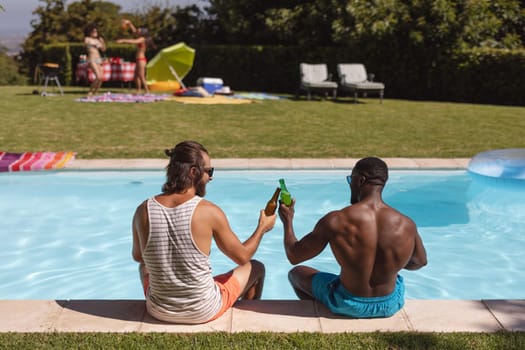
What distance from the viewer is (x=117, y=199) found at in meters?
8.73

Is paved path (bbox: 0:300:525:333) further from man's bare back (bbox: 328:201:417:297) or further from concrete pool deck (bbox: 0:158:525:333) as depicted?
man's bare back (bbox: 328:201:417:297)

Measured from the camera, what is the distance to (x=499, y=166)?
28.6 feet

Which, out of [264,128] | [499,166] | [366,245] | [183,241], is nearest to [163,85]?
[264,128]

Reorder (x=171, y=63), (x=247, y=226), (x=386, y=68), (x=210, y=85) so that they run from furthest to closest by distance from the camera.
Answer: (x=386, y=68)
(x=171, y=63)
(x=210, y=85)
(x=247, y=226)

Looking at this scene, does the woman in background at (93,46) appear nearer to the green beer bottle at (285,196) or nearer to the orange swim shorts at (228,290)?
the orange swim shorts at (228,290)

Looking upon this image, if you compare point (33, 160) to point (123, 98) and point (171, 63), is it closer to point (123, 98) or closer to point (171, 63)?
point (123, 98)

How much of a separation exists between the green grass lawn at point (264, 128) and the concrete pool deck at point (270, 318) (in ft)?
19.3

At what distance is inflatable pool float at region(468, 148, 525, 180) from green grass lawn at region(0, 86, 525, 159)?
125cm

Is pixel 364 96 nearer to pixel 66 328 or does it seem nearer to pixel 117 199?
pixel 117 199

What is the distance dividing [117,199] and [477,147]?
6382 mm

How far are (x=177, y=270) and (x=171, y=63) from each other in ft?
58.1

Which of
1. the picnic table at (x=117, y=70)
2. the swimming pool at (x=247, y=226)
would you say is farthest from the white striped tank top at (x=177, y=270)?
the picnic table at (x=117, y=70)

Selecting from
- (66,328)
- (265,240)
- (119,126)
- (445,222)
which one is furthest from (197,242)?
(119,126)

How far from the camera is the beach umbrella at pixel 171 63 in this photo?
2038 cm
